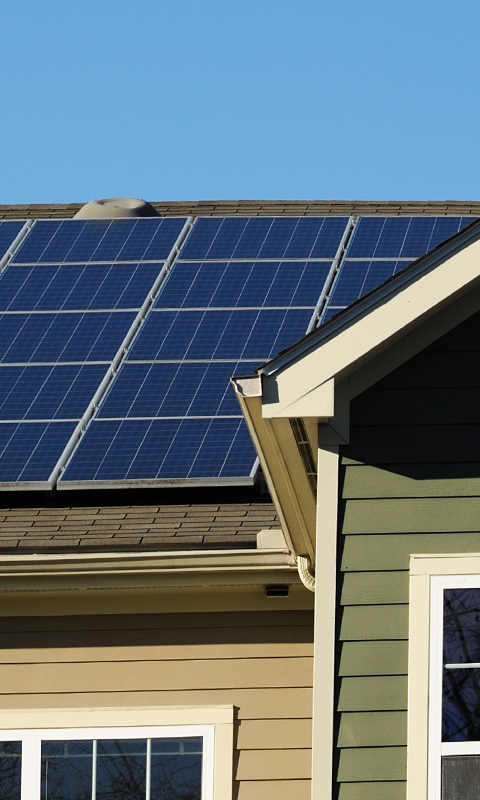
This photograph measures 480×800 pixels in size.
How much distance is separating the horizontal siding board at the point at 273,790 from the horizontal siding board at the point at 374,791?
4.06 ft

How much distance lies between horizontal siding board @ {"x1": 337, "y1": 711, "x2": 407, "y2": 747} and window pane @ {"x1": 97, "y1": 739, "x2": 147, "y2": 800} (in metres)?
1.77

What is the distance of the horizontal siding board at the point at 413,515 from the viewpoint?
6.20m

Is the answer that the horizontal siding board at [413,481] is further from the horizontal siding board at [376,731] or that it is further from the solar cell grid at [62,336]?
the solar cell grid at [62,336]

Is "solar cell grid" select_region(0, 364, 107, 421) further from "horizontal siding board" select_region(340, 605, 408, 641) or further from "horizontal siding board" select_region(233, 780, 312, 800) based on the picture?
"horizontal siding board" select_region(340, 605, 408, 641)

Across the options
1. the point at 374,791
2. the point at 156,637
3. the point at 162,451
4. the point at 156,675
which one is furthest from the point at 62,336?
the point at 374,791

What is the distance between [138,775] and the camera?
725 centimetres

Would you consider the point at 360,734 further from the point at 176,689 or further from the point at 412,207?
the point at 412,207

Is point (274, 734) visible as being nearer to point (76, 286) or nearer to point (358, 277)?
point (358, 277)

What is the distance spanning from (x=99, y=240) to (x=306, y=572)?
5.61 meters

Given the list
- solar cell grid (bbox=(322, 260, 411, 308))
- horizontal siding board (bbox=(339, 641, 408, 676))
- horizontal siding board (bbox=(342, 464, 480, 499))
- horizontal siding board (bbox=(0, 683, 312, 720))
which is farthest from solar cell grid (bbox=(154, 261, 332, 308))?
horizontal siding board (bbox=(339, 641, 408, 676))

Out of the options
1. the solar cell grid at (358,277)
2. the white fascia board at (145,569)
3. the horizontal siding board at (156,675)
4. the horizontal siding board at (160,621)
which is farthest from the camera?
the solar cell grid at (358,277)

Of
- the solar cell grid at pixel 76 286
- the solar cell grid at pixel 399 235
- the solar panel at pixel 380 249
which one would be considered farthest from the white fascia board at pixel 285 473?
the solar cell grid at pixel 399 235

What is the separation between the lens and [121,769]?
23.9 feet

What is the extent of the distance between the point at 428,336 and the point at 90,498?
10.2 ft
